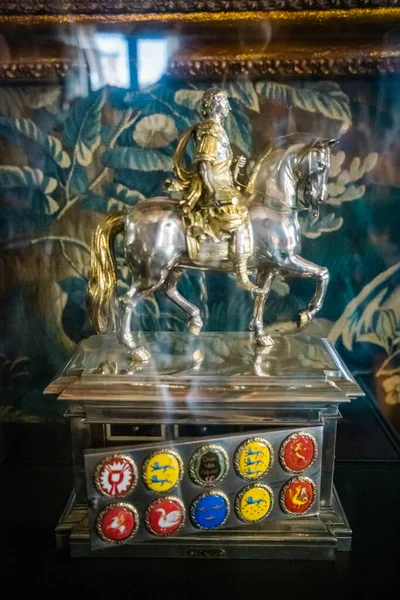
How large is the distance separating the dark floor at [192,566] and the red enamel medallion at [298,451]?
0.63 feet

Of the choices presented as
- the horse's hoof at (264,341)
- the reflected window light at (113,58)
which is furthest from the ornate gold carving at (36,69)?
the horse's hoof at (264,341)

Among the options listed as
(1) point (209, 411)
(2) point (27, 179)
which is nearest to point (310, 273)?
(1) point (209, 411)

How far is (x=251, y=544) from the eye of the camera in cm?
101

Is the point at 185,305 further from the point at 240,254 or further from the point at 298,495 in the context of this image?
the point at 298,495

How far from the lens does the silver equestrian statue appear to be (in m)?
0.99

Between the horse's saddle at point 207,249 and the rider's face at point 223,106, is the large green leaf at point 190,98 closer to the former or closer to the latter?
the rider's face at point 223,106

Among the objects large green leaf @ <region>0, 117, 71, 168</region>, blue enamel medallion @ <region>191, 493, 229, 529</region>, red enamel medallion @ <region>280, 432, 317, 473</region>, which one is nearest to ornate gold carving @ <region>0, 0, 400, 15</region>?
large green leaf @ <region>0, 117, 71, 168</region>

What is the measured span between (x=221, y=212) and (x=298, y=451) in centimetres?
46

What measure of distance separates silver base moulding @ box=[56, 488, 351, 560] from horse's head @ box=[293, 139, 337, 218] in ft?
2.04

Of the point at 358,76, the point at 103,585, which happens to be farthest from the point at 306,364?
the point at 358,76

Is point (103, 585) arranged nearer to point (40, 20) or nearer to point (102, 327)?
point (102, 327)

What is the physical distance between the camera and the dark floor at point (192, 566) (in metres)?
0.94

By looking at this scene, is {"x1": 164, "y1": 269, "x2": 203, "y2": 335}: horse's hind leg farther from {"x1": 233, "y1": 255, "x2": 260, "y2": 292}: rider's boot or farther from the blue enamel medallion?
the blue enamel medallion

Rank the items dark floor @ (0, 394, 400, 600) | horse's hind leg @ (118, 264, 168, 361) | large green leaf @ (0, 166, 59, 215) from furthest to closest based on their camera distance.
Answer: large green leaf @ (0, 166, 59, 215) → horse's hind leg @ (118, 264, 168, 361) → dark floor @ (0, 394, 400, 600)
